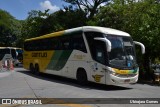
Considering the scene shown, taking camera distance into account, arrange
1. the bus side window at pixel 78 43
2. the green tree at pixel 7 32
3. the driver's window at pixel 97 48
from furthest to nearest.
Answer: the green tree at pixel 7 32 → the bus side window at pixel 78 43 → the driver's window at pixel 97 48

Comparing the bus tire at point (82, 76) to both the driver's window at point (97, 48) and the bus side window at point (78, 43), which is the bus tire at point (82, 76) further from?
the driver's window at point (97, 48)

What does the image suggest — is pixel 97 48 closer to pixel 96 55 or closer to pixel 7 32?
pixel 96 55

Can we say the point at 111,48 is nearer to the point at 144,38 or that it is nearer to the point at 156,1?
the point at 144,38

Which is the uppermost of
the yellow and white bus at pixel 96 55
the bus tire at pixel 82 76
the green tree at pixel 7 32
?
the green tree at pixel 7 32

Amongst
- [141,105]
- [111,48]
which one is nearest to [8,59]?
[111,48]

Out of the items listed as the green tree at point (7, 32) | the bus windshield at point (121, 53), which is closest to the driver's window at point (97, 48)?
the bus windshield at point (121, 53)

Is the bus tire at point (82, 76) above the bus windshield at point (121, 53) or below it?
below

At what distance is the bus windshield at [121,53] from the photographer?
1608 cm

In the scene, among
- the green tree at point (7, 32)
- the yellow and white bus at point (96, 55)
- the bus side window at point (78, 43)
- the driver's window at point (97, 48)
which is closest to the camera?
A: the yellow and white bus at point (96, 55)

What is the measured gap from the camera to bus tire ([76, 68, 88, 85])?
1778 centimetres

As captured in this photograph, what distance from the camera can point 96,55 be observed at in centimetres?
1669

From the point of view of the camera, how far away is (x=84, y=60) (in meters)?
17.7

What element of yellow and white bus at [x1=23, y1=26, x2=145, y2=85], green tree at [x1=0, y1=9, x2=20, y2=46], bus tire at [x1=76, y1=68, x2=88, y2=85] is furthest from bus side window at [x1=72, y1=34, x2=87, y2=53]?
green tree at [x1=0, y1=9, x2=20, y2=46]

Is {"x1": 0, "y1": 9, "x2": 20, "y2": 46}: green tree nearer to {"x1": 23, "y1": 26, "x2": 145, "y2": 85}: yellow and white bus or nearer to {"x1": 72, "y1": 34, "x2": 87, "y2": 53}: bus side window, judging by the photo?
{"x1": 23, "y1": 26, "x2": 145, "y2": 85}: yellow and white bus
